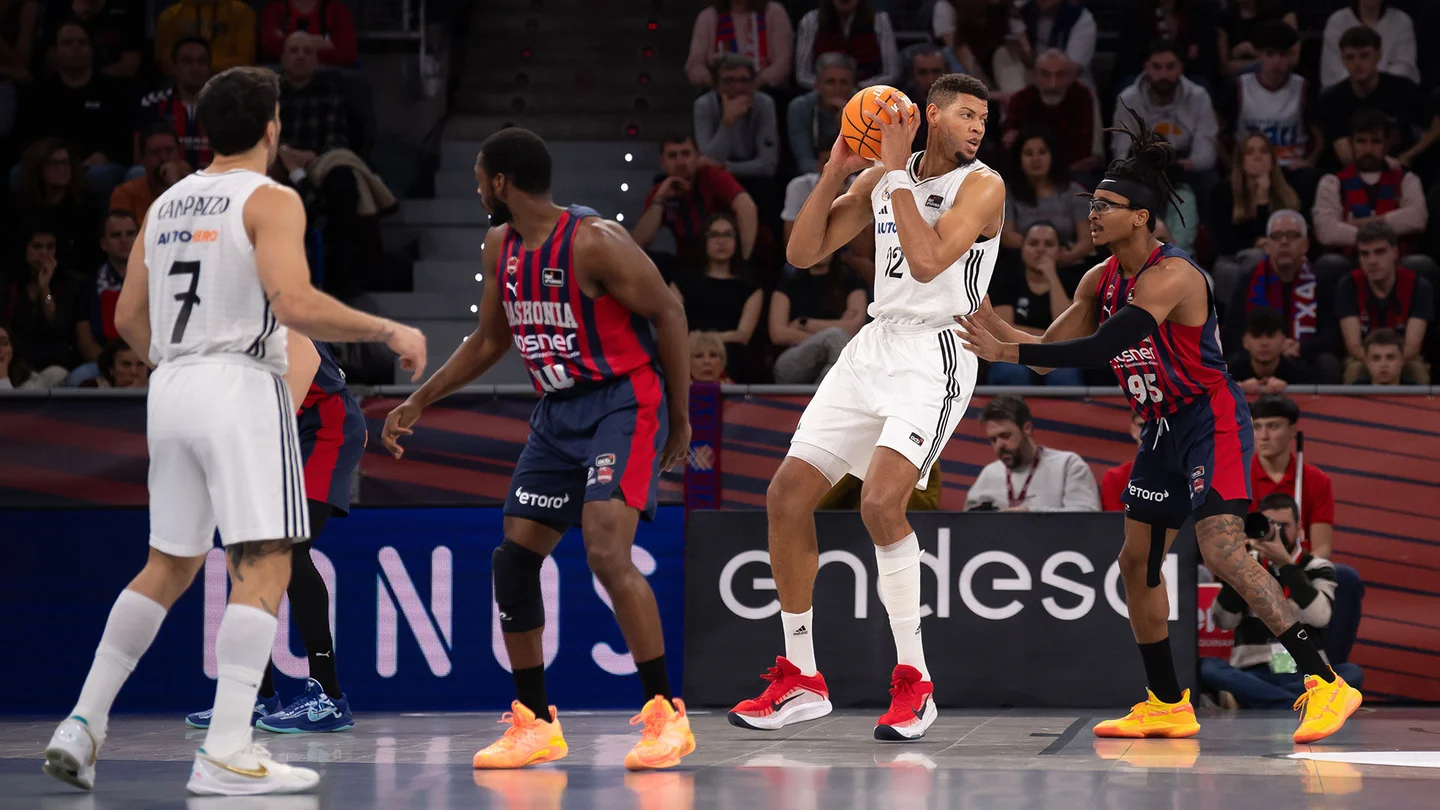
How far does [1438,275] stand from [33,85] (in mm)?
10265

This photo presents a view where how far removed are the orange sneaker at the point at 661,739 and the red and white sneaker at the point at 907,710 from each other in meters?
0.94

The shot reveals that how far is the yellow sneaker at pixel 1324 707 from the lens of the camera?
623 centimetres

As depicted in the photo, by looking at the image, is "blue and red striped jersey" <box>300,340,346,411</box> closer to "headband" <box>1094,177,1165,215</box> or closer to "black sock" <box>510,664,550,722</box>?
"black sock" <box>510,664,550,722</box>

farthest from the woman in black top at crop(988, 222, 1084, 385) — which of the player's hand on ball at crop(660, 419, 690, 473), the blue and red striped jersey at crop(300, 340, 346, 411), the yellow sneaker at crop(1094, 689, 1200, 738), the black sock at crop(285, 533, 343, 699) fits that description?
the black sock at crop(285, 533, 343, 699)

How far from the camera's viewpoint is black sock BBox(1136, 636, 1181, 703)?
666 centimetres

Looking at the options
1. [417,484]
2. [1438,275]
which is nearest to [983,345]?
[417,484]

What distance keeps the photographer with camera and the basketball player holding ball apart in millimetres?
2141

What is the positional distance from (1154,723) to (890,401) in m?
1.72

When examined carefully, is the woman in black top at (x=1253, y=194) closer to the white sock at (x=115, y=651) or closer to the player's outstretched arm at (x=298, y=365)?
the player's outstretched arm at (x=298, y=365)

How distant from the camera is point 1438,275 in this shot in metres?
10.6

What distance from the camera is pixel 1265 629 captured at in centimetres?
804

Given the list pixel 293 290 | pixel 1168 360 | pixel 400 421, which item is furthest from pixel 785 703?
pixel 293 290

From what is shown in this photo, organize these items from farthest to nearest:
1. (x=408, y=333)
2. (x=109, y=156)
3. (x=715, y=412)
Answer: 1. (x=109, y=156)
2. (x=715, y=412)
3. (x=408, y=333)

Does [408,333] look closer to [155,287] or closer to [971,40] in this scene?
[155,287]
